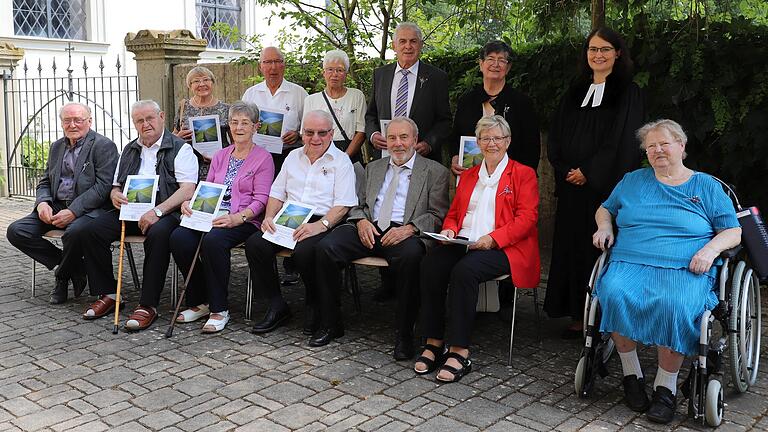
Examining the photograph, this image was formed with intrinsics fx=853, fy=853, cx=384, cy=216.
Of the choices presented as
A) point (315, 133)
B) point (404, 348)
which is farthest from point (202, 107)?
point (404, 348)

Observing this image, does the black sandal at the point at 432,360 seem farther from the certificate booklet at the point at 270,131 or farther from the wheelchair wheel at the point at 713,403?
the certificate booklet at the point at 270,131

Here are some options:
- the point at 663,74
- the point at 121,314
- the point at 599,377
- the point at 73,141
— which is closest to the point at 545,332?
the point at 599,377

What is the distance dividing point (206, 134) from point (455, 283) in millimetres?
2697

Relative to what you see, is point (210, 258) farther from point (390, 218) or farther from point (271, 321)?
point (390, 218)

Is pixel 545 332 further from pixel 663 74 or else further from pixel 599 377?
pixel 663 74

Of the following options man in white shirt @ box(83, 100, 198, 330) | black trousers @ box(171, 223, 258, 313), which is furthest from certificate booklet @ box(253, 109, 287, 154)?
black trousers @ box(171, 223, 258, 313)

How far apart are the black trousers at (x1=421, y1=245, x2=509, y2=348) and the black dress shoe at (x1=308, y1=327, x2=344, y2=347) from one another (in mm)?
729

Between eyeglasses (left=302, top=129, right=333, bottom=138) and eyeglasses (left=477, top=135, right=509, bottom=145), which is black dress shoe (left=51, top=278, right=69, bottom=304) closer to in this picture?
eyeglasses (left=302, top=129, right=333, bottom=138)

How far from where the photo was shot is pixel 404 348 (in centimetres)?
512

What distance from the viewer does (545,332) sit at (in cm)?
564

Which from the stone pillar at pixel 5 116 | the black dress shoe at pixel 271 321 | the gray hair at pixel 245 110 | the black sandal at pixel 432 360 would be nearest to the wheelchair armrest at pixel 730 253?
the black sandal at pixel 432 360

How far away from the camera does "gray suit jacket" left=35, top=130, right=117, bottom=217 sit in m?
6.33

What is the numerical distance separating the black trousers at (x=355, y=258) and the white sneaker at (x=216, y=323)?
2.41 ft

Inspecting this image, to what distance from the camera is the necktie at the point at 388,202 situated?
550cm
